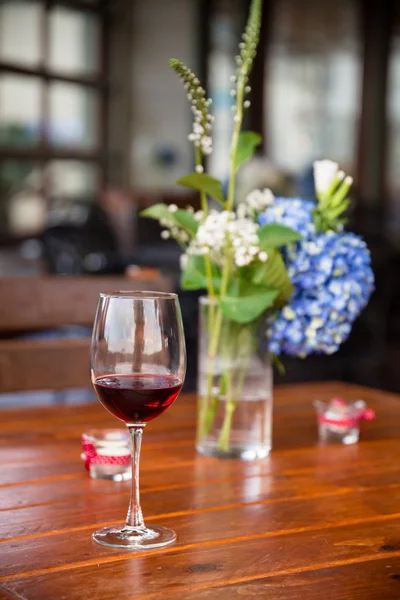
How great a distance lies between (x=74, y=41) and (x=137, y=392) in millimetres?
7060

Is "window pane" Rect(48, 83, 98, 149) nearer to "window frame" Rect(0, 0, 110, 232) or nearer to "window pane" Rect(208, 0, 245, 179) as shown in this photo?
"window frame" Rect(0, 0, 110, 232)

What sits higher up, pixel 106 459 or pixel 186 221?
pixel 186 221

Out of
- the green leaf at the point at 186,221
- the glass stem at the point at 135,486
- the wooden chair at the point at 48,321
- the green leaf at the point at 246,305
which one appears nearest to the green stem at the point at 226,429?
Result: the green leaf at the point at 246,305

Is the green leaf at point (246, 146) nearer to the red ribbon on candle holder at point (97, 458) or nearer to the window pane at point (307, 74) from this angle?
the red ribbon on candle holder at point (97, 458)

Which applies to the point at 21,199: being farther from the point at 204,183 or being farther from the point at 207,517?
the point at 207,517

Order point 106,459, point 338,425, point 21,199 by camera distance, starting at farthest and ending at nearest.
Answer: point 21,199
point 338,425
point 106,459

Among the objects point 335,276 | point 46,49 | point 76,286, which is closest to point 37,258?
point 46,49

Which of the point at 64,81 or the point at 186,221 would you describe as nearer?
the point at 186,221

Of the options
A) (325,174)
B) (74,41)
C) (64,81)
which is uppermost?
(74,41)

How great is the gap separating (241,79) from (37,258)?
18.7 ft

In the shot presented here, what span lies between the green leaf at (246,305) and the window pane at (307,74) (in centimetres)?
710

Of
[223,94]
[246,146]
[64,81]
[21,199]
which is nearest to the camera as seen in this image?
[246,146]

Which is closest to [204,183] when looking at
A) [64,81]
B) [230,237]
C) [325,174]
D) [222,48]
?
[230,237]

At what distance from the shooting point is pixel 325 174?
1.31 meters
